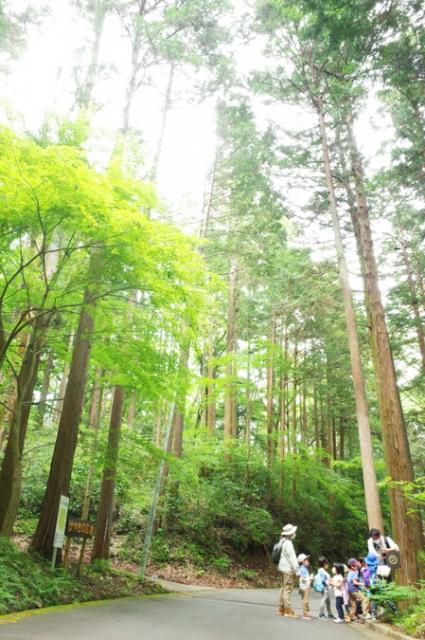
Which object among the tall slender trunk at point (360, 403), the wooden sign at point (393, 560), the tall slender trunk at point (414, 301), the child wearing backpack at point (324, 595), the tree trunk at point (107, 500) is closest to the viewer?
the wooden sign at point (393, 560)

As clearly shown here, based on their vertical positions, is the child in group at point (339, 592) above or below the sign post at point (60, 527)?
below

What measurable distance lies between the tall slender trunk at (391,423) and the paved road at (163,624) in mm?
1920

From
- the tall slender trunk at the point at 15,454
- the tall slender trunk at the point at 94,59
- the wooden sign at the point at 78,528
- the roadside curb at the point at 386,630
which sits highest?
the tall slender trunk at the point at 94,59

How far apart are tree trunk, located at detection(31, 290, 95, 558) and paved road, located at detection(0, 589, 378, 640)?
6.40ft

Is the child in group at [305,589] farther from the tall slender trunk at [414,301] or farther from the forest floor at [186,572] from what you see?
the tall slender trunk at [414,301]

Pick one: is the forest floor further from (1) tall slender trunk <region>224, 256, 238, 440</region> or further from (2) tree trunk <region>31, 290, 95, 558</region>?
(1) tall slender trunk <region>224, 256, 238, 440</region>

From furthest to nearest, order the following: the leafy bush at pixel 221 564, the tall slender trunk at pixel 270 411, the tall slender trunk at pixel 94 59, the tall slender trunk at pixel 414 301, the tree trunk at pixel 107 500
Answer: the tall slender trunk at pixel 270 411, the tall slender trunk at pixel 414 301, the leafy bush at pixel 221 564, the tall slender trunk at pixel 94 59, the tree trunk at pixel 107 500

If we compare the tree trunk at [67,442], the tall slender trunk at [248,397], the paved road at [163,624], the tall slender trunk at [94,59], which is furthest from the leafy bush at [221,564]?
the tall slender trunk at [94,59]

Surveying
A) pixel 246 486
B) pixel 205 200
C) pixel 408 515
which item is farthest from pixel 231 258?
pixel 408 515

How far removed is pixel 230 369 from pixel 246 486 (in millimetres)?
5068

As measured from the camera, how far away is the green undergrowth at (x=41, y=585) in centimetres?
627

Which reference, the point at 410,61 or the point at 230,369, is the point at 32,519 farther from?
the point at 410,61

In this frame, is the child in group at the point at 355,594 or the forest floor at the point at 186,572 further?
the forest floor at the point at 186,572

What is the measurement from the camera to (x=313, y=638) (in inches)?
242
